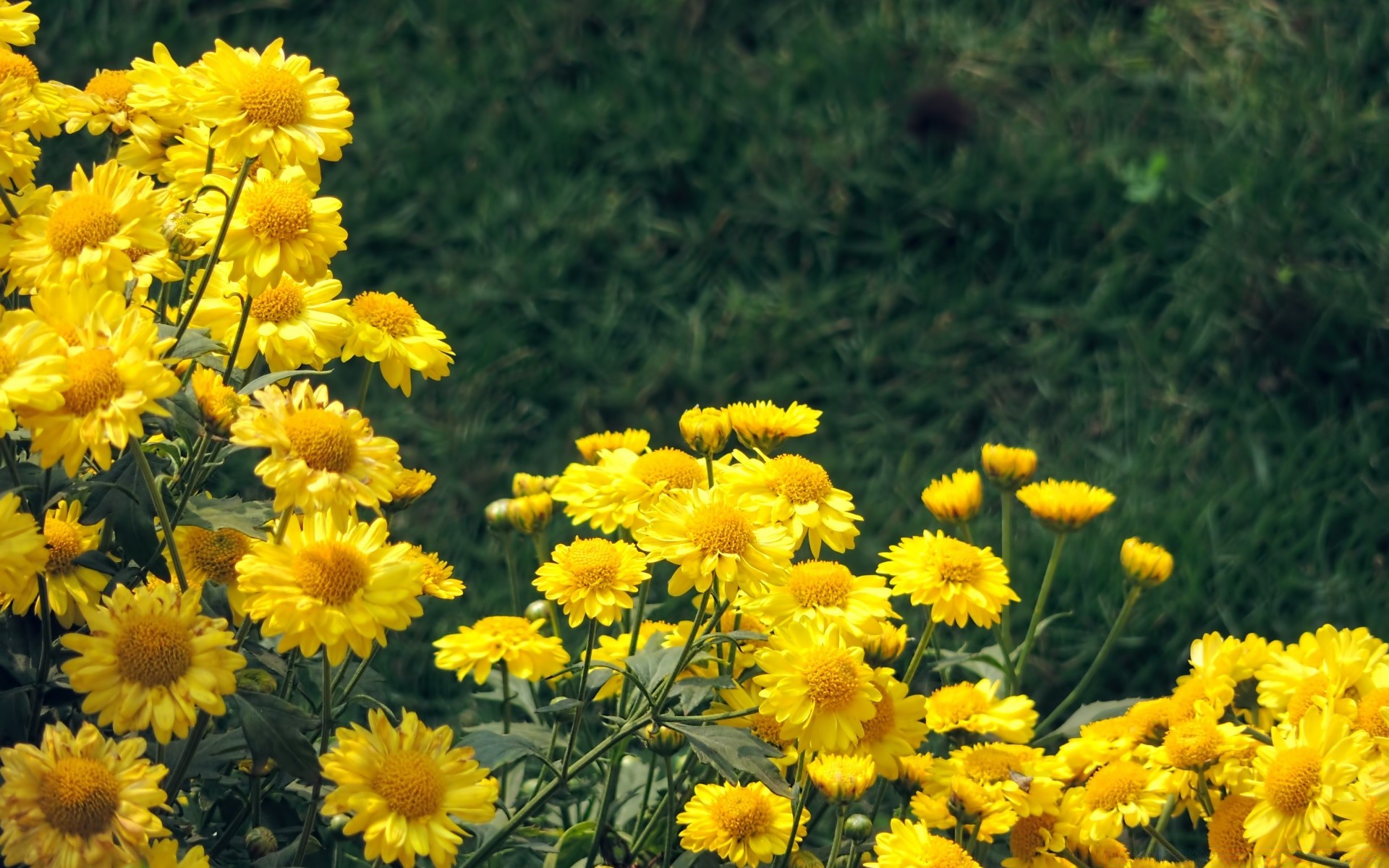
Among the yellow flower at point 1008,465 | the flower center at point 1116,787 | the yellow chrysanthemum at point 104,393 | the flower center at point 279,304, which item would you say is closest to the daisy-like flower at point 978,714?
the flower center at point 1116,787

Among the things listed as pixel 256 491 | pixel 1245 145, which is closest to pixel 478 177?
pixel 256 491

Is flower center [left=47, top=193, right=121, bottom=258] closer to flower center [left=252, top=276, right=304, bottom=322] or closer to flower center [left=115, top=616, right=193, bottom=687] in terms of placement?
flower center [left=252, top=276, right=304, bottom=322]

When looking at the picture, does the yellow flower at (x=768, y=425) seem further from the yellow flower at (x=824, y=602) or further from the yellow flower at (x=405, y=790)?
the yellow flower at (x=405, y=790)

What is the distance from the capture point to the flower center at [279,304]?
4.72ft

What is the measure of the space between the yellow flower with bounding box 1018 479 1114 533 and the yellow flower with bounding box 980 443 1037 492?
1.0 inches

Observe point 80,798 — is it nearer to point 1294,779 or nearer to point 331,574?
point 331,574

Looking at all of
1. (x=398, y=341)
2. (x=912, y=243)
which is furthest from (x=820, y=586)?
(x=912, y=243)

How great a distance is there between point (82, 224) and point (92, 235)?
1 centimetres

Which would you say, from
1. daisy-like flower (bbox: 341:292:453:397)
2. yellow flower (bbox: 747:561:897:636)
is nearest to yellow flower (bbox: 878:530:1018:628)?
yellow flower (bbox: 747:561:897:636)

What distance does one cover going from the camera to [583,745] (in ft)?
Answer: 6.55

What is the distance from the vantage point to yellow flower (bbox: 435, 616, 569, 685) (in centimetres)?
168

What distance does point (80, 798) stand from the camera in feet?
3.74

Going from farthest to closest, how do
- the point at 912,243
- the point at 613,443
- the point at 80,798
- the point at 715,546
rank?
1. the point at 912,243
2. the point at 613,443
3. the point at 715,546
4. the point at 80,798

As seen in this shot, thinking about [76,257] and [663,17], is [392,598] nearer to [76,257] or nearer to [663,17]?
[76,257]
